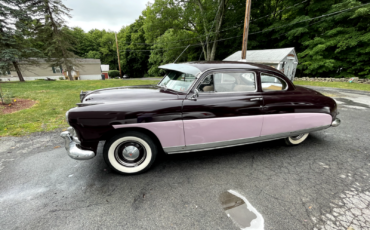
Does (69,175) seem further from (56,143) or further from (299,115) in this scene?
(299,115)

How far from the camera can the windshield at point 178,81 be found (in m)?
2.65

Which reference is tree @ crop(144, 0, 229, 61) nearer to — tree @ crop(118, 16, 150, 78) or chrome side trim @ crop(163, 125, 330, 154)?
tree @ crop(118, 16, 150, 78)

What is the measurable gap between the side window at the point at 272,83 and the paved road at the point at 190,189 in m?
1.20

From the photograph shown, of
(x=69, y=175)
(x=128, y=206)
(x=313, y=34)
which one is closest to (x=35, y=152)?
→ (x=69, y=175)

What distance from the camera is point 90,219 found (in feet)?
5.68

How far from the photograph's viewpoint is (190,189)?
2.20m

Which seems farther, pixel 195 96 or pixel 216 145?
pixel 216 145

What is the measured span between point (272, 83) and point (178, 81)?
171 cm

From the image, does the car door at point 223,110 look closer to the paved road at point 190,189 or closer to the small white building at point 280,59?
the paved road at point 190,189

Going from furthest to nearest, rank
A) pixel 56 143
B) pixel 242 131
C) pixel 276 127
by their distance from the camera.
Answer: pixel 56 143 → pixel 276 127 → pixel 242 131

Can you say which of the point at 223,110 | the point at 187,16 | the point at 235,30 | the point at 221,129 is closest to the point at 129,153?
the point at 221,129

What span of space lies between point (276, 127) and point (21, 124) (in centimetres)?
628

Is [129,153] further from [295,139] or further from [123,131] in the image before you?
[295,139]

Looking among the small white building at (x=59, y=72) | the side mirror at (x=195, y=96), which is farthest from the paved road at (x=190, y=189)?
the small white building at (x=59, y=72)
